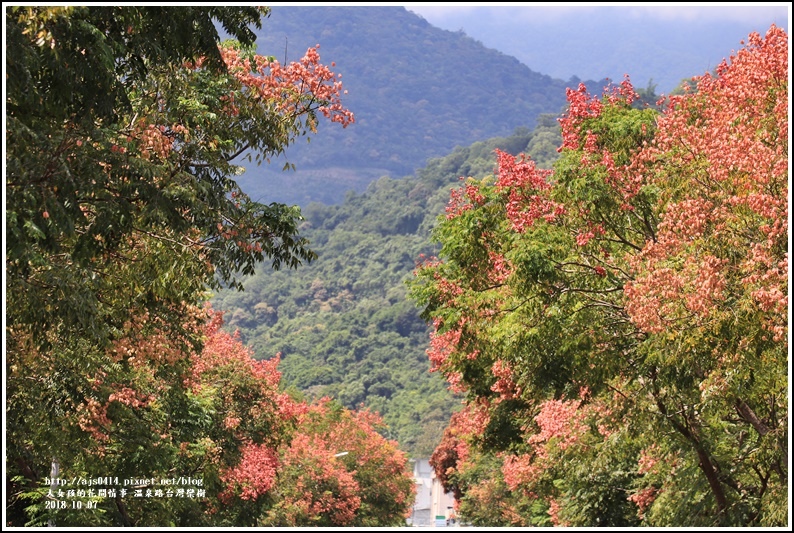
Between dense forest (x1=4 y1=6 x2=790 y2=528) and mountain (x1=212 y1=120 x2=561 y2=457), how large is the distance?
82.8 meters

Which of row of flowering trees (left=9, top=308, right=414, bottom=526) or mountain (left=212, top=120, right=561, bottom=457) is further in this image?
mountain (left=212, top=120, right=561, bottom=457)

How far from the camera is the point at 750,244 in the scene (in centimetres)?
1285

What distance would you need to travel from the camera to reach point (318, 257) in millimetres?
15305

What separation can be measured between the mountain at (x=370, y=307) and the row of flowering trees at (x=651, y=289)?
82.8m

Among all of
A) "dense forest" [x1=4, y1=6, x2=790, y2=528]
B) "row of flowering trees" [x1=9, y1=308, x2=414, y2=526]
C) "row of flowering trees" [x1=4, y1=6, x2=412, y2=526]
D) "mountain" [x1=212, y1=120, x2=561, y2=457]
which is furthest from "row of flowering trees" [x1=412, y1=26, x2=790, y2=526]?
"mountain" [x1=212, y1=120, x2=561, y2=457]

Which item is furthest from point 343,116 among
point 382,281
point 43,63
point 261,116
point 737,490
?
point 382,281

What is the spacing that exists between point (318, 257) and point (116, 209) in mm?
4253

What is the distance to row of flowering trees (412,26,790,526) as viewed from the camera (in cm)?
1291

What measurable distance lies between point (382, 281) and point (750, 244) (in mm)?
147924

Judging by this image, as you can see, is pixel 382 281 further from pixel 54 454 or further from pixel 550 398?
pixel 54 454

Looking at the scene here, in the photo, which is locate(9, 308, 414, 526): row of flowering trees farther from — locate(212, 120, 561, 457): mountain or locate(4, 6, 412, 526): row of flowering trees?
locate(212, 120, 561, 457): mountain

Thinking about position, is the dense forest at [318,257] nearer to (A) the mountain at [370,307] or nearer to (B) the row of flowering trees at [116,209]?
(B) the row of flowering trees at [116,209]

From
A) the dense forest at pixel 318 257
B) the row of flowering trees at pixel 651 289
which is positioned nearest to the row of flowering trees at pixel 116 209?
the dense forest at pixel 318 257

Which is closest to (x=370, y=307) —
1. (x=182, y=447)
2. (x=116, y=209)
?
(x=182, y=447)
